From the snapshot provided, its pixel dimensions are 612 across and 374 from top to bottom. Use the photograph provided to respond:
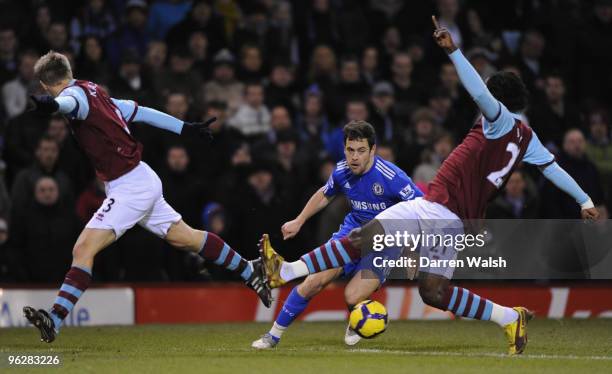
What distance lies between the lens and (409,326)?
12875mm

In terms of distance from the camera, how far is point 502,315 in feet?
30.5

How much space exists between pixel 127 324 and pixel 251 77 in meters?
4.06

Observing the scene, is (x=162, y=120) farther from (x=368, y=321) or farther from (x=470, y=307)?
(x=470, y=307)

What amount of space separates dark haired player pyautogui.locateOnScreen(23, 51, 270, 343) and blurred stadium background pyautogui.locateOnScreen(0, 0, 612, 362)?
3249 mm

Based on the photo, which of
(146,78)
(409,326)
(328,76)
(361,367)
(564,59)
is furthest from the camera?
(564,59)

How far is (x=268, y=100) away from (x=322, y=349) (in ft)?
20.8

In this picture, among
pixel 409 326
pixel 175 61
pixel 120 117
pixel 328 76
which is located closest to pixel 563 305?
pixel 409 326

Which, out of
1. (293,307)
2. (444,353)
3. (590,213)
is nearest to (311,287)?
(293,307)

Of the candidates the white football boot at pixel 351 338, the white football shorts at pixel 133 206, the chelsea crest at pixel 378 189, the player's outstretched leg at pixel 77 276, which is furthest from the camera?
the white football boot at pixel 351 338

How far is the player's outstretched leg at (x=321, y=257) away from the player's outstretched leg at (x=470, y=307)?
633 mm

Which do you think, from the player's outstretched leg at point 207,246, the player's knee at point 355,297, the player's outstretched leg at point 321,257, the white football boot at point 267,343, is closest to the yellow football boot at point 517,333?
the player's outstretched leg at point 321,257

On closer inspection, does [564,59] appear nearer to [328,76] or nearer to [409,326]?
[328,76]

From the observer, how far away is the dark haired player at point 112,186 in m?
9.83

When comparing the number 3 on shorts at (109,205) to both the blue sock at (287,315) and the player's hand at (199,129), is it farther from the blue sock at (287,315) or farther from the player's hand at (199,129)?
the blue sock at (287,315)
